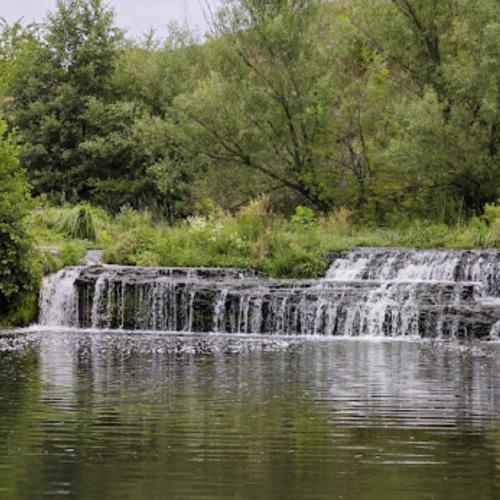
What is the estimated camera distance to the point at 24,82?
43.0 metres

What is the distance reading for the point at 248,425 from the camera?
11.2 metres

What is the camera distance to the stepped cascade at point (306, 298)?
23828 millimetres

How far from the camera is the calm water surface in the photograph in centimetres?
837

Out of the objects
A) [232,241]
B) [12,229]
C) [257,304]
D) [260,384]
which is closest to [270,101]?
[232,241]

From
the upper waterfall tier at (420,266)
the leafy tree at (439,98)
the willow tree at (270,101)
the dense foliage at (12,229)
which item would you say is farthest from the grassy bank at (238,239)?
the willow tree at (270,101)

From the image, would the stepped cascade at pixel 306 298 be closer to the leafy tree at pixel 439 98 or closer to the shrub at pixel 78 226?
the shrub at pixel 78 226

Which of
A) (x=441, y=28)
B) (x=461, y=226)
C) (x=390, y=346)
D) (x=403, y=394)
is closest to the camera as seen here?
(x=403, y=394)

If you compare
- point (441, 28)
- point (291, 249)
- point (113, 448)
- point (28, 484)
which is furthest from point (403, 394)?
point (441, 28)

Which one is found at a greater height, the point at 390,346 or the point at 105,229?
the point at 105,229

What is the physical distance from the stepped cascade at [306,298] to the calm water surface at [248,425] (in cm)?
439

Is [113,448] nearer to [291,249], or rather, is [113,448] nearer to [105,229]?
[291,249]

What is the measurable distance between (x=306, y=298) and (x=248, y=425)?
1344 cm

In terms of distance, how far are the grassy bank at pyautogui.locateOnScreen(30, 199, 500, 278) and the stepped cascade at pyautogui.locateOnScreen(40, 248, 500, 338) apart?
0.71 m

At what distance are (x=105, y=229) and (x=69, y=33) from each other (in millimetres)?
12518
